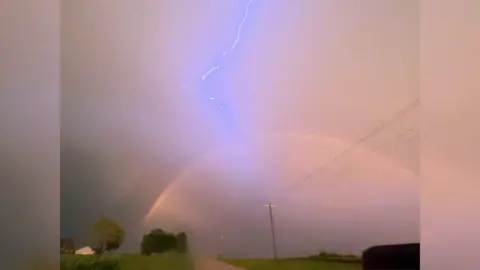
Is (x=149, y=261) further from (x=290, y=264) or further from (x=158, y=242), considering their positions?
(x=290, y=264)

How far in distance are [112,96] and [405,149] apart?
694 mm

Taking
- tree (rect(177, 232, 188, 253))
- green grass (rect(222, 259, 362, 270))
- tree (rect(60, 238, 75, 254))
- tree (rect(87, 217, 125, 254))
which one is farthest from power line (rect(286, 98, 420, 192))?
tree (rect(60, 238, 75, 254))

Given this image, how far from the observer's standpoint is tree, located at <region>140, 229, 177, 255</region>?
138cm

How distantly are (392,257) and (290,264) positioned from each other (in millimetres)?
229

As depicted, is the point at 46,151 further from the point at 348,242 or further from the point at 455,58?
the point at 455,58

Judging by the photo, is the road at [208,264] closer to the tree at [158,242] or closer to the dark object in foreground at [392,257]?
the tree at [158,242]

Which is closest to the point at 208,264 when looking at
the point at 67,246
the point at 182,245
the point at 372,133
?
the point at 182,245

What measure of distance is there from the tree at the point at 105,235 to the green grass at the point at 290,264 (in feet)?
0.84

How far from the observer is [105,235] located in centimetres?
140

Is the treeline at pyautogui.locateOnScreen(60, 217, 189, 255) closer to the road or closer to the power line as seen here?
the road

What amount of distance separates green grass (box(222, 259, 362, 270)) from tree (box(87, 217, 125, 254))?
26 cm

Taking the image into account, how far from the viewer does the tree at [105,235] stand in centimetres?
139

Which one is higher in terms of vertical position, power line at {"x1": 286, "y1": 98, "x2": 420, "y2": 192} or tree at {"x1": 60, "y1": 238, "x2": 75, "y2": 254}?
Answer: power line at {"x1": 286, "y1": 98, "x2": 420, "y2": 192}

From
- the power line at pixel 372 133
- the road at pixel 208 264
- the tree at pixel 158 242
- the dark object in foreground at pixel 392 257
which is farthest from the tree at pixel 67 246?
the dark object in foreground at pixel 392 257
